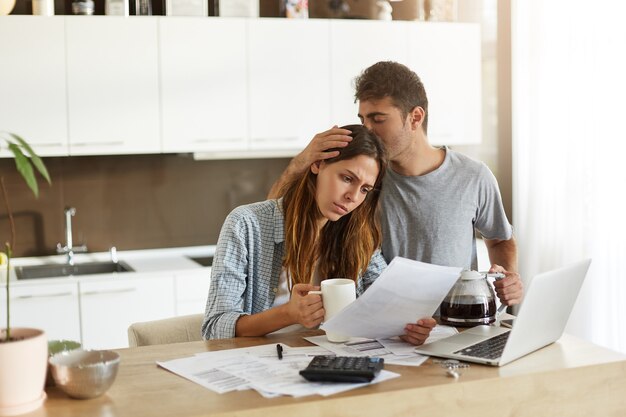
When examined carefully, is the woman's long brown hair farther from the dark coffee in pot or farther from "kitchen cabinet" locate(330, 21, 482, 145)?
"kitchen cabinet" locate(330, 21, 482, 145)

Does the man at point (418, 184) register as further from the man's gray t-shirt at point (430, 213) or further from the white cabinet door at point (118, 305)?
the white cabinet door at point (118, 305)

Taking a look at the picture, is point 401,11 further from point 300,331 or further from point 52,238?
point 300,331

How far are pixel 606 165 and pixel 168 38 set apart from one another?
218 cm

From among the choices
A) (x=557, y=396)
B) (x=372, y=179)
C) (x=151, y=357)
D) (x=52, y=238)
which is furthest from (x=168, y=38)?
(x=557, y=396)

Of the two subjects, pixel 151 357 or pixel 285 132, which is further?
pixel 285 132

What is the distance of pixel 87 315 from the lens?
3754 millimetres

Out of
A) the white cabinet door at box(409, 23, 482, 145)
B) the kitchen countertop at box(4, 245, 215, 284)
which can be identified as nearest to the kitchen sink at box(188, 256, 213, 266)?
the kitchen countertop at box(4, 245, 215, 284)

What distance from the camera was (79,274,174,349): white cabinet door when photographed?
148 inches

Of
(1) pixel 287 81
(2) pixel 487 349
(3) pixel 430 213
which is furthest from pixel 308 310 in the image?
(1) pixel 287 81

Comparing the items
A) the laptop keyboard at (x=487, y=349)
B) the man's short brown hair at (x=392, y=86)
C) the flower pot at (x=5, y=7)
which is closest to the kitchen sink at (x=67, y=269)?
the flower pot at (x=5, y=7)

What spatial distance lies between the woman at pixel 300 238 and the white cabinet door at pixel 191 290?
1.62 metres

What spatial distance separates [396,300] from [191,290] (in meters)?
2.18

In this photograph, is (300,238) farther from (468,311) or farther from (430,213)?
(430,213)

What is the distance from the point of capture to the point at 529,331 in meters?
1.80
